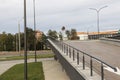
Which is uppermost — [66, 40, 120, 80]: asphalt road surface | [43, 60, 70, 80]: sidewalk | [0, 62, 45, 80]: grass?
[66, 40, 120, 80]: asphalt road surface

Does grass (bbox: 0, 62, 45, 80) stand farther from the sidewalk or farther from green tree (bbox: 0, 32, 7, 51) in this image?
green tree (bbox: 0, 32, 7, 51)

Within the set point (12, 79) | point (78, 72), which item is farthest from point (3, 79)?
point (78, 72)

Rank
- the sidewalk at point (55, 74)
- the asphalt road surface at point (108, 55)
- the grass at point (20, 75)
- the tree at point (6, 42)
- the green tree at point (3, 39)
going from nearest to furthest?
the asphalt road surface at point (108, 55) → the sidewalk at point (55, 74) → the grass at point (20, 75) → the green tree at point (3, 39) → the tree at point (6, 42)

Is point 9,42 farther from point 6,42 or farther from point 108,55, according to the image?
point 108,55

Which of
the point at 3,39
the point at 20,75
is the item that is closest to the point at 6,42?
the point at 3,39

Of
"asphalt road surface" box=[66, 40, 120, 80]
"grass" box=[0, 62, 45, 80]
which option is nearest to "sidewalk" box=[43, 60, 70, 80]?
"grass" box=[0, 62, 45, 80]

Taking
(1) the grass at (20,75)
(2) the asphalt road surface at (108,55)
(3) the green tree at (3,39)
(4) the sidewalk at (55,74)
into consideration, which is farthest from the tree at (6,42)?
(2) the asphalt road surface at (108,55)

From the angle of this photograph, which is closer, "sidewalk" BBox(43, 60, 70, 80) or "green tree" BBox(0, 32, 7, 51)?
"sidewalk" BBox(43, 60, 70, 80)

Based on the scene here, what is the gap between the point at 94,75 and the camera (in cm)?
1449

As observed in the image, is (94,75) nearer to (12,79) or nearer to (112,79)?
(112,79)

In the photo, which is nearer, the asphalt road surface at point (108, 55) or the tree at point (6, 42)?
the asphalt road surface at point (108, 55)

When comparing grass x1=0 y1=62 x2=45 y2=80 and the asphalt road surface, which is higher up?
the asphalt road surface

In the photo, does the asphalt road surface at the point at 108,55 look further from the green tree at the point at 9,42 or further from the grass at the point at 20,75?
the green tree at the point at 9,42

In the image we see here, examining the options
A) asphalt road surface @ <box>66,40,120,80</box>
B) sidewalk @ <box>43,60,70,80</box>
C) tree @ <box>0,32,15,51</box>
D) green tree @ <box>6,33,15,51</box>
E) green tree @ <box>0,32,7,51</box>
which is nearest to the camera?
asphalt road surface @ <box>66,40,120,80</box>
